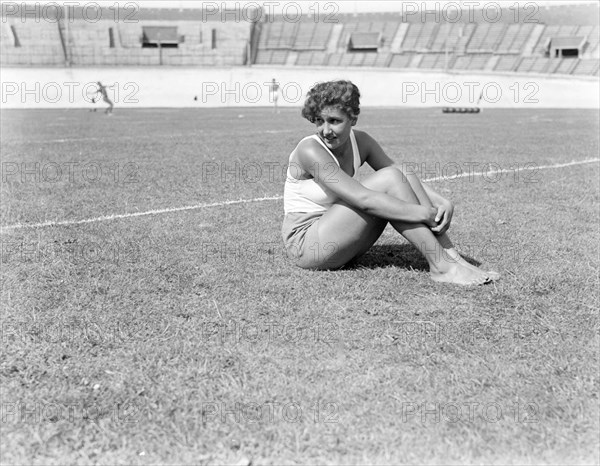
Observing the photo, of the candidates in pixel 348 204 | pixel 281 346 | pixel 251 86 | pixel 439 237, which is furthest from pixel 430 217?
pixel 251 86

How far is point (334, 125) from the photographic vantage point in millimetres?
4746

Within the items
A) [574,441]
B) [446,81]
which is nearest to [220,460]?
[574,441]

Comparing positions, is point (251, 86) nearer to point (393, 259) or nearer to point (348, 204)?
point (393, 259)

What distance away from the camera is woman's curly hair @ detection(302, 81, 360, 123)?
4.67 meters

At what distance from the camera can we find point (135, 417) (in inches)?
116

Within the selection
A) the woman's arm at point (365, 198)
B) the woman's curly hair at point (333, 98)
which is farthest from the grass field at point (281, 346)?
the woman's curly hair at point (333, 98)

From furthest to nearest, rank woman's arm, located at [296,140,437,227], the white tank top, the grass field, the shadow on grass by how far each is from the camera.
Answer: the shadow on grass
the white tank top
woman's arm, located at [296,140,437,227]
the grass field

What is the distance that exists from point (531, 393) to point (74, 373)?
6.86 ft

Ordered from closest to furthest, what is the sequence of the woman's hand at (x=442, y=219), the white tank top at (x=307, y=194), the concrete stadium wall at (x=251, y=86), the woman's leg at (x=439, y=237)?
the woman's hand at (x=442, y=219) < the woman's leg at (x=439, y=237) < the white tank top at (x=307, y=194) < the concrete stadium wall at (x=251, y=86)

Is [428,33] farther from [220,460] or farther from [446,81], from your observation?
[220,460]

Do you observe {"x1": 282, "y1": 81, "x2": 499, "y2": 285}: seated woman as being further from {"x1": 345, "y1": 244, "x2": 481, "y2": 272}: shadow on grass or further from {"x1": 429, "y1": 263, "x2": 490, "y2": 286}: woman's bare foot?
{"x1": 345, "y1": 244, "x2": 481, "y2": 272}: shadow on grass

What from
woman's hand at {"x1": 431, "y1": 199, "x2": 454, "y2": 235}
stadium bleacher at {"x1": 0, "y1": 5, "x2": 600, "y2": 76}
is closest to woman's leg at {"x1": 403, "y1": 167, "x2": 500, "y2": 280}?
woman's hand at {"x1": 431, "y1": 199, "x2": 454, "y2": 235}

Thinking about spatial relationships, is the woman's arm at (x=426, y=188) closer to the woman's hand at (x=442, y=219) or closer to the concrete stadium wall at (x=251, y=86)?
the woman's hand at (x=442, y=219)

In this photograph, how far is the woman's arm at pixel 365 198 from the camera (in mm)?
4598
